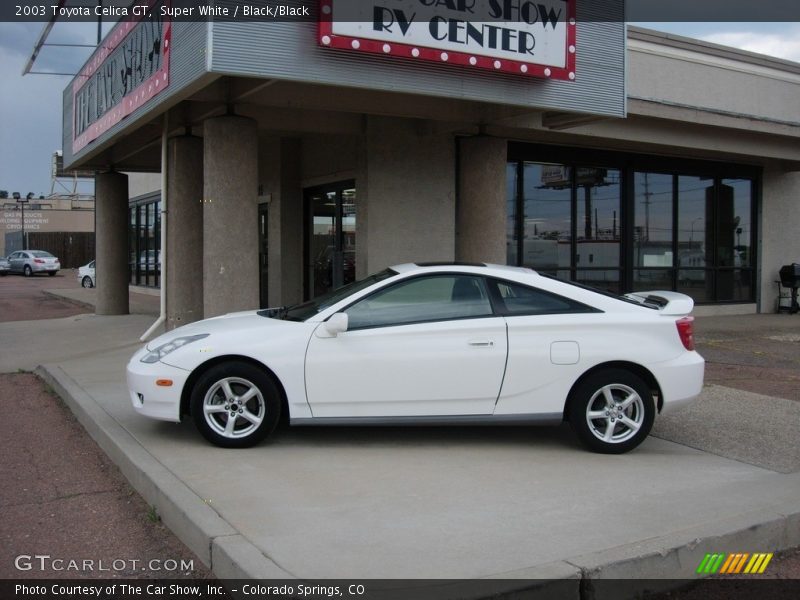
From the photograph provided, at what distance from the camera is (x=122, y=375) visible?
9188 mm

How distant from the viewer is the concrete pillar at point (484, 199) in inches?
469

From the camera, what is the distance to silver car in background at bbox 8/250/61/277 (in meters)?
44.3

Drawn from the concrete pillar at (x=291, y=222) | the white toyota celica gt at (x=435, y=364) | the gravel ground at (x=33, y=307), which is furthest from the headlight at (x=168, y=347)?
the gravel ground at (x=33, y=307)

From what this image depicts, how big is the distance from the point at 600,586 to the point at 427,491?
5.11ft

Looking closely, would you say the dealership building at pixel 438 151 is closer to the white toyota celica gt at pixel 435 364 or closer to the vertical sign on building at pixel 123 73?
the vertical sign on building at pixel 123 73

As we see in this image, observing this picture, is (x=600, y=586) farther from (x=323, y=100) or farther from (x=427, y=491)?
(x=323, y=100)

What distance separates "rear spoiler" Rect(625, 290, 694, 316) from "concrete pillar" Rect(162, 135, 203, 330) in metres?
7.90

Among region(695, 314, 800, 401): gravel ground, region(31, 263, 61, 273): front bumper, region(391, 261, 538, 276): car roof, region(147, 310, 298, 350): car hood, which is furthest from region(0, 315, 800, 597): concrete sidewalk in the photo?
region(31, 263, 61, 273): front bumper

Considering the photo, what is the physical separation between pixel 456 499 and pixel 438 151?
8814mm

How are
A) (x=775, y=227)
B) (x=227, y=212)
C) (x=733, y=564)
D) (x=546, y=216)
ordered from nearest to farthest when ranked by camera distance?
(x=733, y=564) → (x=227, y=212) → (x=546, y=216) → (x=775, y=227)

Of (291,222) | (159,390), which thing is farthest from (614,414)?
(291,222)

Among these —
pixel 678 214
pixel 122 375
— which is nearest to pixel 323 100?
pixel 122 375

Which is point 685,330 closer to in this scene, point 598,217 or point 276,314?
point 276,314

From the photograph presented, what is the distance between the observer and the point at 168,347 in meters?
6.13
